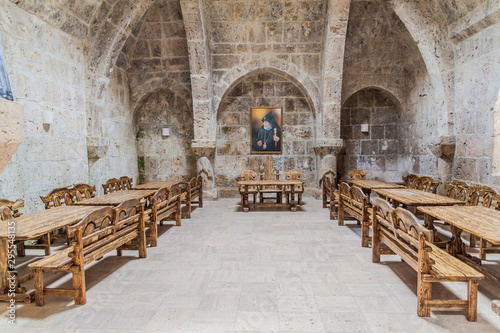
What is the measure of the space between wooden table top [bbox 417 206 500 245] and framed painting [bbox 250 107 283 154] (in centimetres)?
497

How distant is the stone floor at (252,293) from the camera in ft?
7.61

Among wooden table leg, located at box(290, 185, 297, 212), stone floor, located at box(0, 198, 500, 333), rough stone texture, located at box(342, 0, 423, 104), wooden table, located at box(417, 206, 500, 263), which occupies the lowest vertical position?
stone floor, located at box(0, 198, 500, 333)

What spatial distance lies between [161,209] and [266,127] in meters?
4.29

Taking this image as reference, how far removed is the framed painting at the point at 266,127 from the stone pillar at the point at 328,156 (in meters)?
1.11

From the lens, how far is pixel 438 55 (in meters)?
5.70

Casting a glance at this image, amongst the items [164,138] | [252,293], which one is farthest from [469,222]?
[164,138]

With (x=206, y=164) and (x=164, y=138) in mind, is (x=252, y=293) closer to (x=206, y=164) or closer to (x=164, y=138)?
(x=206, y=164)

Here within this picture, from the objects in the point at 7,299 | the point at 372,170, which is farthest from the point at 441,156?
the point at 7,299

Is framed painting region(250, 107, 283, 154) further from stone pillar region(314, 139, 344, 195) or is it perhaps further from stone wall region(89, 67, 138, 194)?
stone wall region(89, 67, 138, 194)

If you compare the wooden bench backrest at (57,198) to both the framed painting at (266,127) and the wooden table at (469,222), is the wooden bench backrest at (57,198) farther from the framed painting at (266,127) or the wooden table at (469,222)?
the framed painting at (266,127)

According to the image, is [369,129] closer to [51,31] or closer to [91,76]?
[91,76]

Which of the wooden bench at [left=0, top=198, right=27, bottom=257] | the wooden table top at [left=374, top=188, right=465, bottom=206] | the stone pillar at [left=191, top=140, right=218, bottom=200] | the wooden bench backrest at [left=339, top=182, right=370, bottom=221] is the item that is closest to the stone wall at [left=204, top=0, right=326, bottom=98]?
the stone pillar at [left=191, top=140, right=218, bottom=200]

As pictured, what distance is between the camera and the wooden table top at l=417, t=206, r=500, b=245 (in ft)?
7.93

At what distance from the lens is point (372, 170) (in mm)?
8305
